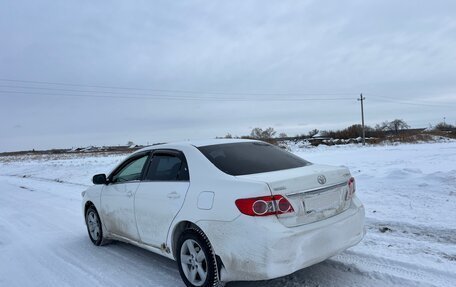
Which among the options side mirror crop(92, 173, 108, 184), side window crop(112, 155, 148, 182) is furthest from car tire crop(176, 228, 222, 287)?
side mirror crop(92, 173, 108, 184)

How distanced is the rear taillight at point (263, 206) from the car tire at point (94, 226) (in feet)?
11.1

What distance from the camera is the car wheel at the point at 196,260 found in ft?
12.8

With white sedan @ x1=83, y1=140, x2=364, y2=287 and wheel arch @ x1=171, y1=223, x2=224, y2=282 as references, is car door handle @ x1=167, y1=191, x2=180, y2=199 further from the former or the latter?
wheel arch @ x1=171, y1=223, x2=224, y2=282

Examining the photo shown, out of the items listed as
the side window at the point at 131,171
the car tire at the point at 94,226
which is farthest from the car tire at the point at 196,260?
the car tire at the point at 94,226

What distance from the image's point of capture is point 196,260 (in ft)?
13.5

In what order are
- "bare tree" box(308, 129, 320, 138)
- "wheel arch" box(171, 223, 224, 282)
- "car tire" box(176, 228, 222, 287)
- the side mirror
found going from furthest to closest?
"bare tree" box(308, 129, 320, 138), the side mirror, "wheel arch" box(171, 223, 224, 282), "car tire" box(176, 228, 222, 287)

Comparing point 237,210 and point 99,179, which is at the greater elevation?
point 99,179

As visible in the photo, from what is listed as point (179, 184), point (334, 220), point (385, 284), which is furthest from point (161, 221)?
point (385, 284)

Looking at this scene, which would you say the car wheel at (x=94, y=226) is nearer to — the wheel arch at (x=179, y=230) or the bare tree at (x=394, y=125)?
the wheel arch at (x=179, y=230)

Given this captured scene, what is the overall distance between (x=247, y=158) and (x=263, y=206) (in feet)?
3.39

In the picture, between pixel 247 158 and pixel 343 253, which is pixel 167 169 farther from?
pixel 343 253

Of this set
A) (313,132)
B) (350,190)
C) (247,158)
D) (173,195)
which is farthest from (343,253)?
(313,132)

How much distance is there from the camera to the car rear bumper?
3459 mm

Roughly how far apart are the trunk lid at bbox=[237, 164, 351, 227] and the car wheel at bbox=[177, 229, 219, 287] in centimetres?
82
